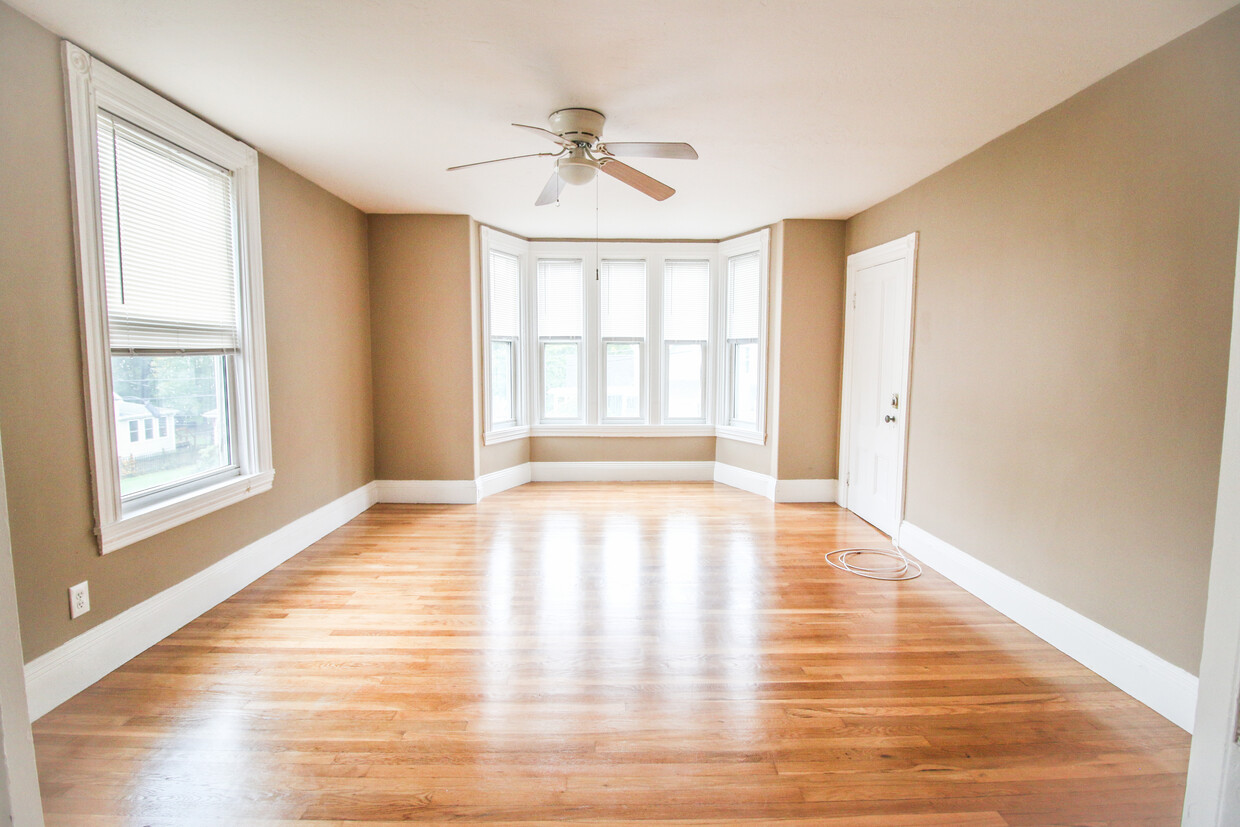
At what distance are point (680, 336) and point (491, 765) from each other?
16.4 feet

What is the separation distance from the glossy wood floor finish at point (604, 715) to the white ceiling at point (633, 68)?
261 cm

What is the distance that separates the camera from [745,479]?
20.0ft

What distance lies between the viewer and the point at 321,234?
443 centimetres

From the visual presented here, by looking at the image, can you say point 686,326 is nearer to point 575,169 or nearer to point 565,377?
point 565,377

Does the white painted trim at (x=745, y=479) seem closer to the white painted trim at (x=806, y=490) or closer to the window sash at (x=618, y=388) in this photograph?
the white painted trim at (x=806, y=490)

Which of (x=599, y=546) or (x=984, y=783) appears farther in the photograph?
(x=599, y=546)

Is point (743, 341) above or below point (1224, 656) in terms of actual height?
above

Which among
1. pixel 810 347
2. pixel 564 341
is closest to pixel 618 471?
pixel 564 341

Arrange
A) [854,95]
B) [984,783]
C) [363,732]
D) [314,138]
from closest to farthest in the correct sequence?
1. [984,783]
2. [363,732]
3. [854,95]
4. [314,138]

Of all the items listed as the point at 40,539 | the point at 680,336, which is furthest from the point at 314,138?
the point at 680,336

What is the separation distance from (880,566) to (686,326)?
333 centimetres

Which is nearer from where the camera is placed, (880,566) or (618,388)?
(880,566)

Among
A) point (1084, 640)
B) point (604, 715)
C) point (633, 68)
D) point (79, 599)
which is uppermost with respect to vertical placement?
point (633, 68)

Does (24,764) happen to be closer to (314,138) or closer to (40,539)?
(40,539)
